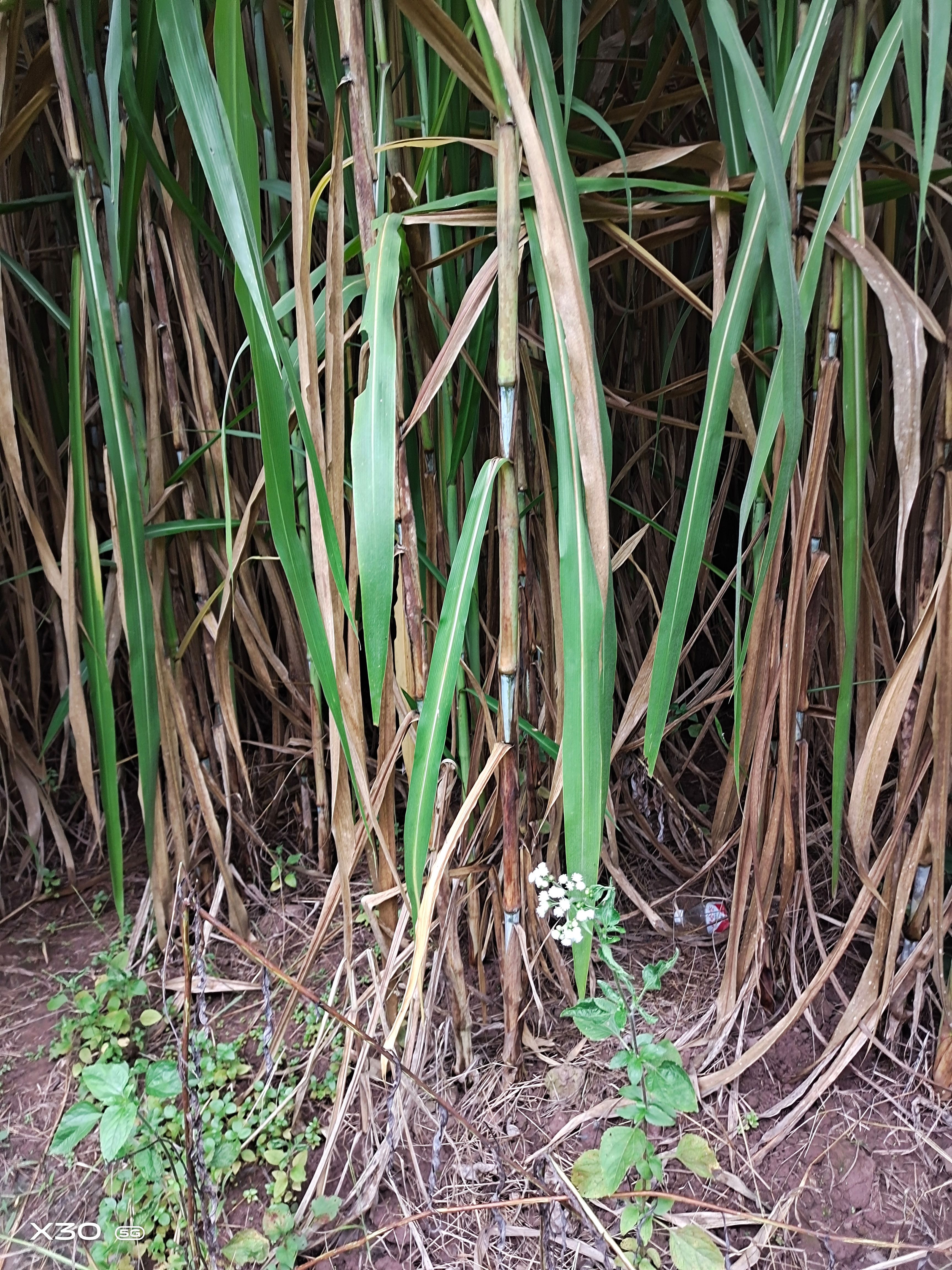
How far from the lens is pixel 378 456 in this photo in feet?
1.77

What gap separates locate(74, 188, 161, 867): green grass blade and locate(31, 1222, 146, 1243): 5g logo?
39 cm

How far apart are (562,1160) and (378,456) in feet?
2.09

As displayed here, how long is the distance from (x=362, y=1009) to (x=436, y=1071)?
93mm

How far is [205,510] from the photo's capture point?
0.92 metres

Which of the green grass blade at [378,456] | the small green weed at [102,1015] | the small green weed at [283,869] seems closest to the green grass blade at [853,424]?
the green grass blade at [378,456]

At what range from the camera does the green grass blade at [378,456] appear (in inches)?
20.9

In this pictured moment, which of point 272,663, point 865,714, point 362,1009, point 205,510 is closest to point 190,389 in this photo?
point 205,510

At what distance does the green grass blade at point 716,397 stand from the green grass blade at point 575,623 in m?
0.05

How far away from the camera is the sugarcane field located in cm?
57

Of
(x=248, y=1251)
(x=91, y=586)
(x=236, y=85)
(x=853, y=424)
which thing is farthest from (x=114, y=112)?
(x=248, y=1251)

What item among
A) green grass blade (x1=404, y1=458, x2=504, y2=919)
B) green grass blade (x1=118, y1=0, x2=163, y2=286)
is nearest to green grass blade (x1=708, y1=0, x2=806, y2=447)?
green grass blade (x1=404, y1=458, x2=504, y2=919)

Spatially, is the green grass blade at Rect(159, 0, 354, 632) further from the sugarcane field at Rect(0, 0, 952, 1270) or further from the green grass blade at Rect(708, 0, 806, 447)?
the green grass blade at Rect(708, 0, 806, 447)

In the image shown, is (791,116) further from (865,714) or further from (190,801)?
(190,801)

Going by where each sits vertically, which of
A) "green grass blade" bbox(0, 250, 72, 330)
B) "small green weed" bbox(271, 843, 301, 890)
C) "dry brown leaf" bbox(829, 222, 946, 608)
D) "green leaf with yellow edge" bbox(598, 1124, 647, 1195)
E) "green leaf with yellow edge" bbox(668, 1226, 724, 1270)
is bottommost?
"green leaf with yellow edge" bbox(668, 1226, 724, 1270)
